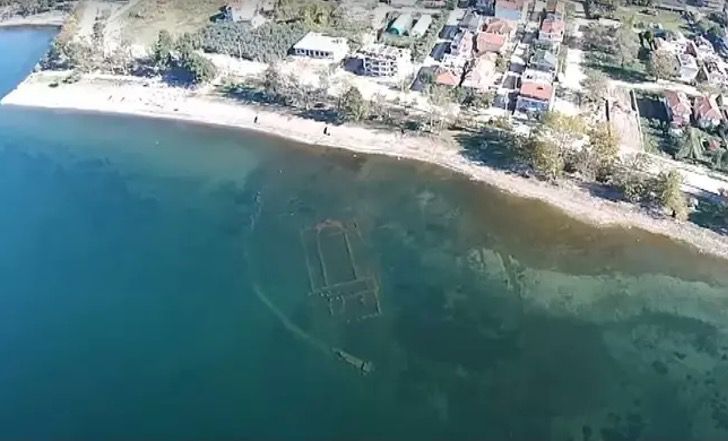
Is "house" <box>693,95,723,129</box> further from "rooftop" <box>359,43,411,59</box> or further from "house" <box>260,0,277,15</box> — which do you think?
"house" <box>260,0,277,15</box>

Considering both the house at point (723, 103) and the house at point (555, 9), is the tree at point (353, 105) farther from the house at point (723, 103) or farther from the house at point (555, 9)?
the house at point (723, 103)

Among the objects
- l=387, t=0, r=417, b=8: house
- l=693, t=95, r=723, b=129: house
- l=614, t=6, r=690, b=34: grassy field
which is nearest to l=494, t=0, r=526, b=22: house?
l=387, t=0, r=417, b=8: house

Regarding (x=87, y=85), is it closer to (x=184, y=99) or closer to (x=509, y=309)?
(x=184, y=99)

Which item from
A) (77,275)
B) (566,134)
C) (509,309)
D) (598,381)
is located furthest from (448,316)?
(77,275)

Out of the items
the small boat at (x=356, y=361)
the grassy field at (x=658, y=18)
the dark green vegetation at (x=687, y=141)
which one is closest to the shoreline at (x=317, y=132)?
the dark green vegetation at (x=687, y=141)

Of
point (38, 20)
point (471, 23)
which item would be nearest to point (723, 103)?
point (471, 23)
